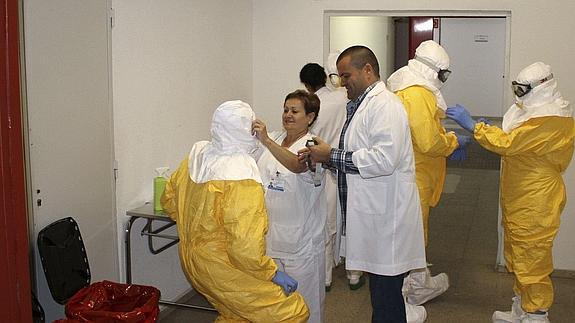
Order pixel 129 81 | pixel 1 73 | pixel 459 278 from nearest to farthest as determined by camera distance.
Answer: pixel 1 73 < pixel 129 81 < pixel 459 278

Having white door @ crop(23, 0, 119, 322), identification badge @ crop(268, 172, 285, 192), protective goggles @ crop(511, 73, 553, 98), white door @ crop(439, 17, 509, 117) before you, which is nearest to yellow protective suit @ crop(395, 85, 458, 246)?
protective goggles @ crop(511, 73, 553, 98)

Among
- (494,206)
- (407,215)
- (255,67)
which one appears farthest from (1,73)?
(494,206)

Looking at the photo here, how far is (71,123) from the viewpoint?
3.05 m

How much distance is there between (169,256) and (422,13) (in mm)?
2392

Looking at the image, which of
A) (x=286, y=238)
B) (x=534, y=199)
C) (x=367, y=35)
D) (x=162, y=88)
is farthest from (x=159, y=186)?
(x=367, y=35)

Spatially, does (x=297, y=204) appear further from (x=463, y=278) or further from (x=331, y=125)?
(x=463, y=278)

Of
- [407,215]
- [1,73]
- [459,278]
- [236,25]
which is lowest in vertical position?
[459,278]

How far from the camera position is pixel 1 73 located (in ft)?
7.09

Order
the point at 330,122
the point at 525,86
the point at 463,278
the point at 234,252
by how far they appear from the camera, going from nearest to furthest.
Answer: the point at 234,252
the point at 525,86
the point at 330,122
the point at 463,278

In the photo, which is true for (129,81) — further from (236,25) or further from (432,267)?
(432,267)

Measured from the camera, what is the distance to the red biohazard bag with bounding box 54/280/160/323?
8.73 feet

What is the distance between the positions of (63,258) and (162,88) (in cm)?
119

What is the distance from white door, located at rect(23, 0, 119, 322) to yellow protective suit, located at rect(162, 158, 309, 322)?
2.26ft

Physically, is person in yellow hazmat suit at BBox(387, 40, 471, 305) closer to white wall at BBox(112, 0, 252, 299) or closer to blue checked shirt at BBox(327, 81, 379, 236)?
blue checked shirt at BBox(327, 81, 379, 236)
